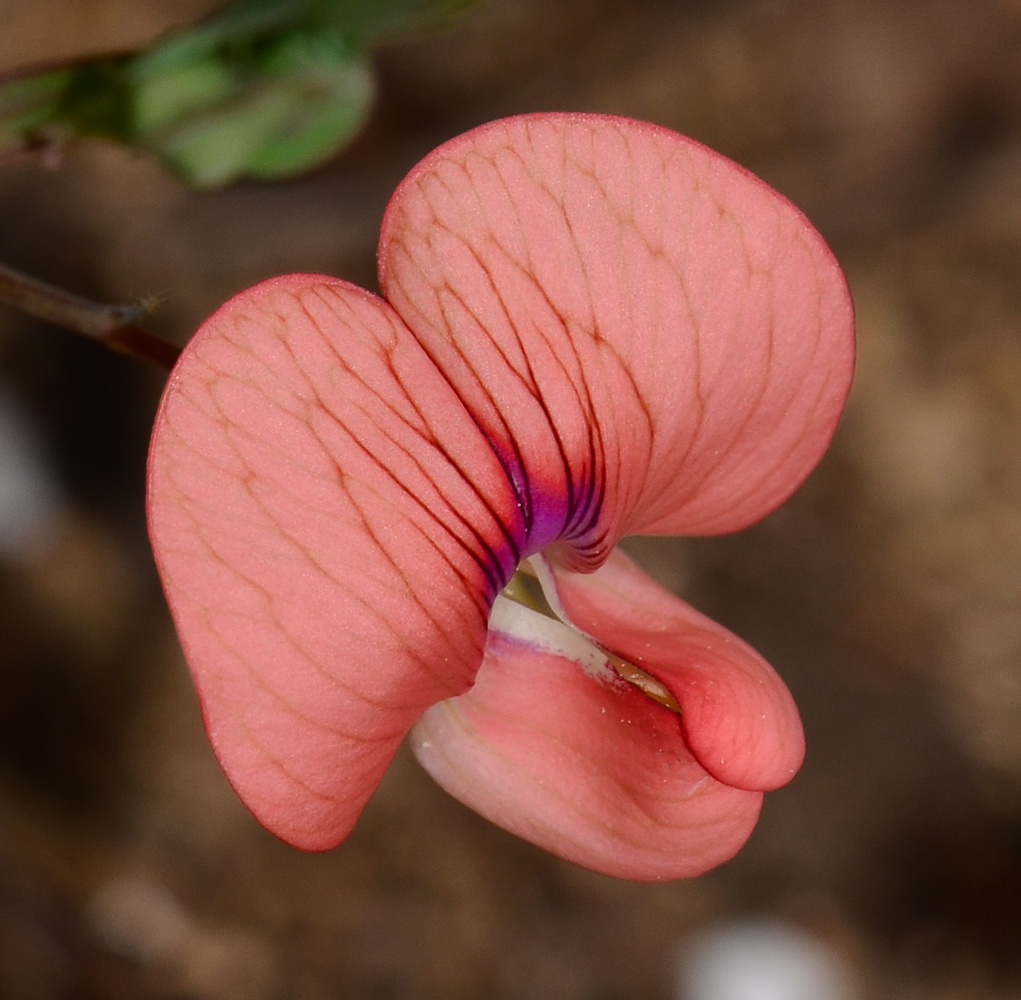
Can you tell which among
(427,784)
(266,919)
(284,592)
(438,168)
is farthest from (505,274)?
(266,919)

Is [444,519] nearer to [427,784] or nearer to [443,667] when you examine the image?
[443,667]

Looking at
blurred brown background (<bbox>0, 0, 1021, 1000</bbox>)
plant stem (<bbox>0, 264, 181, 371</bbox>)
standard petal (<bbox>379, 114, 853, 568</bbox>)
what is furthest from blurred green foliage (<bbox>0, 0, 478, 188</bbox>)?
blurred brown background (<bbox>0, 0, 1021, 1000</bbox>)

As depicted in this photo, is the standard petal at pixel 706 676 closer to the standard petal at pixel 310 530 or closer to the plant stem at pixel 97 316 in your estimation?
the standard petal at pixel 310 530

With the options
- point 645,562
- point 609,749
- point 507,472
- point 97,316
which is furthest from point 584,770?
point 645,562

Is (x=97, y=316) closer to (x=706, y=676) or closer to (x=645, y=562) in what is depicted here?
(x=706, y=676)

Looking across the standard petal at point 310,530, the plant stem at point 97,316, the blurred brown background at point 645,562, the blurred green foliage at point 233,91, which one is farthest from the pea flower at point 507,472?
the blurred brown background at point 645,562

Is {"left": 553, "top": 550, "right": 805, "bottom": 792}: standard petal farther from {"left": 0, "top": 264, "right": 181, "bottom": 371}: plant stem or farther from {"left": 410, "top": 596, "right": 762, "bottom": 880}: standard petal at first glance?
{"left": 0, "top": 264, "right": 181, "bottom": 371}: plant stem
